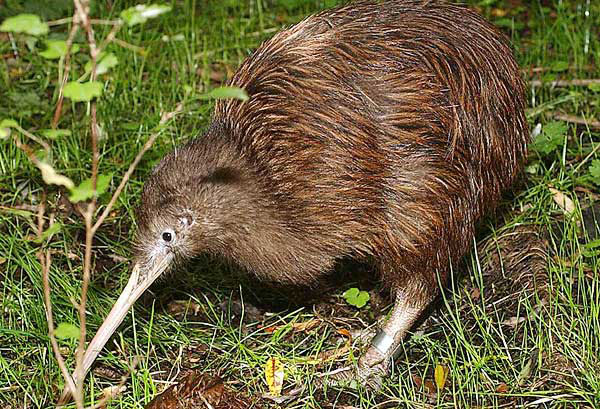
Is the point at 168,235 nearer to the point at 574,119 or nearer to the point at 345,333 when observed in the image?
the point at 345,333

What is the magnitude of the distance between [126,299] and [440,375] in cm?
115

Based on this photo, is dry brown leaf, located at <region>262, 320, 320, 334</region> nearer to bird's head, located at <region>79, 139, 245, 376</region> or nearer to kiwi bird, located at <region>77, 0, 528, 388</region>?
kiwi bird, located at <region>77, 0, 528, 388</region>

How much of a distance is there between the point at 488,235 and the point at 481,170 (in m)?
0.82

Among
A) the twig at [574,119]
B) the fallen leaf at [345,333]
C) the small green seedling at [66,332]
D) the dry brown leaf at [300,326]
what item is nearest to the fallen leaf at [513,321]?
the fallen leaf at [345,333]

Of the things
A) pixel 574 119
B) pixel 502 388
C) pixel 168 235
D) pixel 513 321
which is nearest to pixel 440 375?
pixel 502 388

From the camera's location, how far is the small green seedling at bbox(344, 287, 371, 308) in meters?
3.80

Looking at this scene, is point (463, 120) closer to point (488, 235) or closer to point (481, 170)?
point (481, 170)

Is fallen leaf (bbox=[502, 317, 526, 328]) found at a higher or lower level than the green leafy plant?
lower

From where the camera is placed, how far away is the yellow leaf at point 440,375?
348cm

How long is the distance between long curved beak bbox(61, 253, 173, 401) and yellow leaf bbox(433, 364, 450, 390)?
3.39ft

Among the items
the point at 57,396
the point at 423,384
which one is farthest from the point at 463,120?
the point at 57,396

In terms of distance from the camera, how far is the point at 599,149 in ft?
14.6

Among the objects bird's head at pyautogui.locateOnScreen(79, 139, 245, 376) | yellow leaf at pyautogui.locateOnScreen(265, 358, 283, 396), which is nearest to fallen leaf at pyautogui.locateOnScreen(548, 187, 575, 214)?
yellow leaf at pyautogui.locateOnScreen(265, 358, 283, 396)

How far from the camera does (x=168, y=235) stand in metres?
3.43
